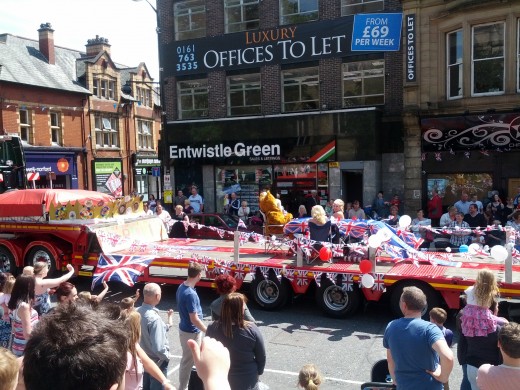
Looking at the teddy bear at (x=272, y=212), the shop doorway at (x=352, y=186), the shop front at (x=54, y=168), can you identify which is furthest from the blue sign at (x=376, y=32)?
the shop front at (x=54, y=168)

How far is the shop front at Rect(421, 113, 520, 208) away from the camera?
1641cm

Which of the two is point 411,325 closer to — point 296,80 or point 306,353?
point 306,353

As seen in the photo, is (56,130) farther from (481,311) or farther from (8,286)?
(481,311)

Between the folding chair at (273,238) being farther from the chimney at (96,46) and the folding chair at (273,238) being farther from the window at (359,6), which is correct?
the chimney at (96,46)

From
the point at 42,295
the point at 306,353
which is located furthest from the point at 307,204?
the point at 42,295

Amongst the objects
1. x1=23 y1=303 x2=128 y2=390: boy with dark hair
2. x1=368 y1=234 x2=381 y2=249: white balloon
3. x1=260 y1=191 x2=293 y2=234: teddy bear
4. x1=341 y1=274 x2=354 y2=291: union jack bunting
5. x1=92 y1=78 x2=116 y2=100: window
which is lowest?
x1=341 y1=274 x2=354 y2=291: union jack bunting

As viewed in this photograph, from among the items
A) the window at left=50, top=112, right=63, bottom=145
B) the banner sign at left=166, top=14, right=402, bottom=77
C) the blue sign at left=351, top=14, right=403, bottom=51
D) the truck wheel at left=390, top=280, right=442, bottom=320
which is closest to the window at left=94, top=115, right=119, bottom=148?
the window at left=50, top=112, right=63, bottom=145

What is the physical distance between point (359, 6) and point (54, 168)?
19321 millimetres

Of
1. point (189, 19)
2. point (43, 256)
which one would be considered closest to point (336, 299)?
point (43, 256)

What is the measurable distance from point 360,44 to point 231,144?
641cm

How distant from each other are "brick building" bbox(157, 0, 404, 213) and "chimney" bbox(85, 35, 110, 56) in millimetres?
12865

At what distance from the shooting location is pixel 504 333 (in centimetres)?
357

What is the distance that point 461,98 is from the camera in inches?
659

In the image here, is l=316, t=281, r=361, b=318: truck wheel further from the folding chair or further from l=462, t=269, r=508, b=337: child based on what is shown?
l=462, t=269, r=508, b=337: child
